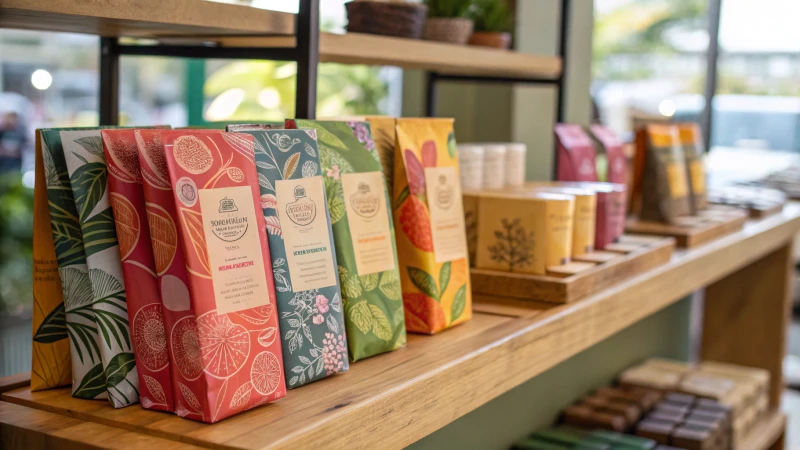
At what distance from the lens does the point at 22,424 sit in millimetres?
865

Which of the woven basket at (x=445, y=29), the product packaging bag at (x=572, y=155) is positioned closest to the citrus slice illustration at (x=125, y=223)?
the woven basket at (x=445, y=29)

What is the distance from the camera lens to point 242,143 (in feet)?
2.94

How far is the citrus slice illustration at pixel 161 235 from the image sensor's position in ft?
2.78

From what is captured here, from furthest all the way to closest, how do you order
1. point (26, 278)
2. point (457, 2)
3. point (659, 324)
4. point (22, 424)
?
point (26, 278)
point (659, 324)
point (457, 2)
point (22, 424)

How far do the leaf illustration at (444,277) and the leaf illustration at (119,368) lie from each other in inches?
18.8

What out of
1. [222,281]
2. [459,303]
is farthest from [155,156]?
[459,303]

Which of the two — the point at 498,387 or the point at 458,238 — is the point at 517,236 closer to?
the point at 458,238

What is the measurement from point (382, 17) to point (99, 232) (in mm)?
748

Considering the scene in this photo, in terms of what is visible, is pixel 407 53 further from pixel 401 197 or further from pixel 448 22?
pixel 401 197

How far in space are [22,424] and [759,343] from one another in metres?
2.72

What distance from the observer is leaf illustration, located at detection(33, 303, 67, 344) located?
93 cm

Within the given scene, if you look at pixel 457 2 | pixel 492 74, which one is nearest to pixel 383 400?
pixel 457 2

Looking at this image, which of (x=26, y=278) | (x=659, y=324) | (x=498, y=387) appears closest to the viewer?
(x=498, y=387)

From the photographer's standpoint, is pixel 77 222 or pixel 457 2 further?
pixel 457 2
